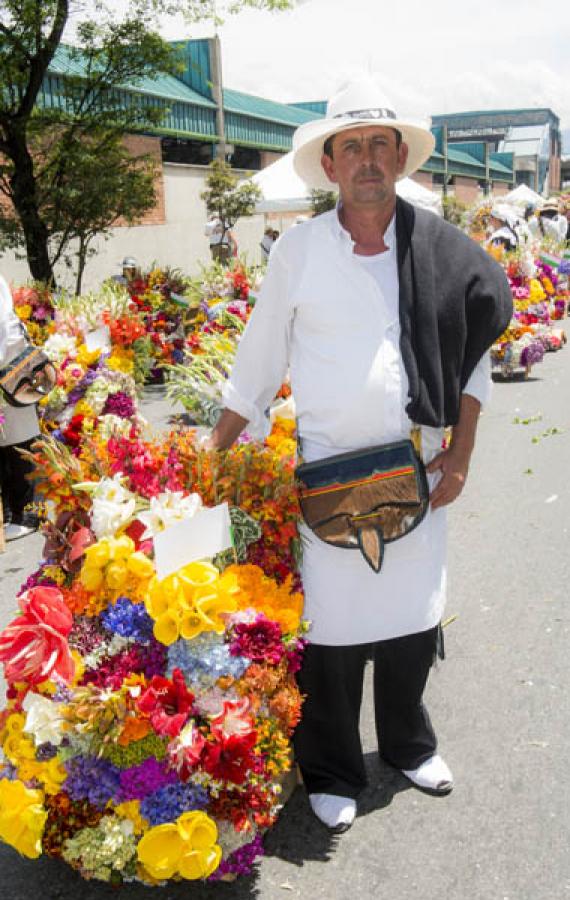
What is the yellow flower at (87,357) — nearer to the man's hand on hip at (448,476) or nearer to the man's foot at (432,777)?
the man's hand on hip at (448,476)

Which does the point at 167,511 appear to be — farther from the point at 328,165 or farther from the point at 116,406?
the point at 116,406

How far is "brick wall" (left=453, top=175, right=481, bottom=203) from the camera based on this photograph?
6233 centimetres

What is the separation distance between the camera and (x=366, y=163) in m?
2.73

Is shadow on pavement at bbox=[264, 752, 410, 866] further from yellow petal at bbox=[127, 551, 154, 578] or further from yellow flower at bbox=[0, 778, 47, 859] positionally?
yellow petal at bbox=[127, 551, 154, 578]

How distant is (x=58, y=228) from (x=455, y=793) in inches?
400

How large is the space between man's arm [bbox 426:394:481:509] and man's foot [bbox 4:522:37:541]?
384cm

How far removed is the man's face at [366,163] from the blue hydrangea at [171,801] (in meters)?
1.72

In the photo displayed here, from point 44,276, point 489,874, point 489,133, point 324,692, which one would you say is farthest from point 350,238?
point 489,133

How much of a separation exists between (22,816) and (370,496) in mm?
1302

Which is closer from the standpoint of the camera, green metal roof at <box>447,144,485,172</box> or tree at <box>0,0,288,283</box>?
tree at <box>0,0,288,283</box>

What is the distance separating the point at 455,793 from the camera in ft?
10.1


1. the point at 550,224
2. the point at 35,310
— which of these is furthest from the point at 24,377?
the point at 550,224

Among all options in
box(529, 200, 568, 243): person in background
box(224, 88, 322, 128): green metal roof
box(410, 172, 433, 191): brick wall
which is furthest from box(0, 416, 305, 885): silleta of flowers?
box(410, 172, 433, 191): brick wall

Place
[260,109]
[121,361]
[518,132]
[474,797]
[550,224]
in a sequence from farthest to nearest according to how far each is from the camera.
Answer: [518,132] < [260,109] < [550,224] < [121,361] < [474,797]
